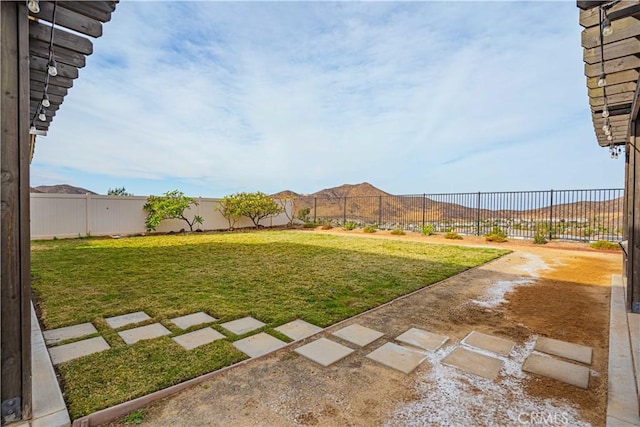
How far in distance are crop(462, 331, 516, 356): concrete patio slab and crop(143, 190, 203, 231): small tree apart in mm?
10321

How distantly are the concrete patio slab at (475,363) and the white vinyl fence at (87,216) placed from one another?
10.8 m

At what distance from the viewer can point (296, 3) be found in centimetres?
607

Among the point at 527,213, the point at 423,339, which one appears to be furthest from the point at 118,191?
the point at 527,213

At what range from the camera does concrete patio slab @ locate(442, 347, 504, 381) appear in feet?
6.09

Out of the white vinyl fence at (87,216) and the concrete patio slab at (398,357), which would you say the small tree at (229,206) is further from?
the concrete patio slab at (398,357)

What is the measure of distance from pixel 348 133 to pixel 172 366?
12.7 metres

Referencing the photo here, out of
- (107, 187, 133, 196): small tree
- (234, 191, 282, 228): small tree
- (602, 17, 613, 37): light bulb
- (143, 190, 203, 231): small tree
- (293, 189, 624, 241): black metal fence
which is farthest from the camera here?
(234, 191, 282, 228): small tree

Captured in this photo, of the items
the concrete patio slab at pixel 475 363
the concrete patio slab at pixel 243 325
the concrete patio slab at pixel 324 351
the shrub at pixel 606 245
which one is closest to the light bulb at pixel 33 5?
the concrete patio slab at pixel 243 325

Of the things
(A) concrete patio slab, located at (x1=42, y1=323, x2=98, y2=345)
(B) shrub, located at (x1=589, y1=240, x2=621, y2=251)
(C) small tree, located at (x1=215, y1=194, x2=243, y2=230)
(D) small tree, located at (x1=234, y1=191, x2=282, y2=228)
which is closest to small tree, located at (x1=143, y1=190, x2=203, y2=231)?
(C) small tree, located at (x1=215, y1=194, x2=243, y2=230)

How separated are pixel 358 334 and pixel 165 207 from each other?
9763 mm

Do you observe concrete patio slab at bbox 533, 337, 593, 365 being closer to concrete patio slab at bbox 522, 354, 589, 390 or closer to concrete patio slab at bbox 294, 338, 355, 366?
concrete patio slab at bbox 522, 354, 589, 390

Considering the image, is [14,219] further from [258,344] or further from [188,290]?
[188,290]

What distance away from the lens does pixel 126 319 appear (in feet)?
8.53

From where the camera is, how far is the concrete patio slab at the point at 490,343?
2.16m
